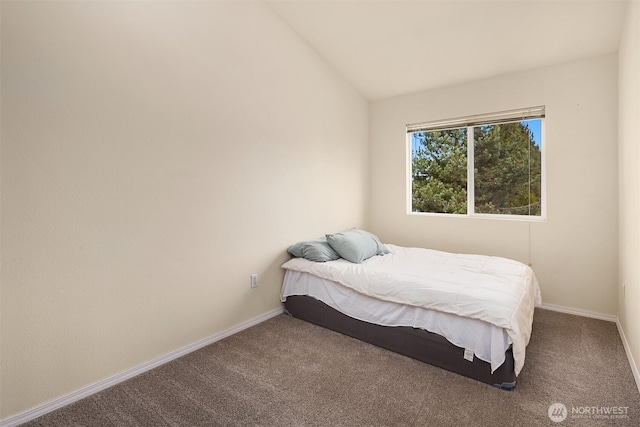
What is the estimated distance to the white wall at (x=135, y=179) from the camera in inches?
64.2

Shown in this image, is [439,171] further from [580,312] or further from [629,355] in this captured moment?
[629,355]

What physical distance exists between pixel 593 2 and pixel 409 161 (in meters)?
2.16

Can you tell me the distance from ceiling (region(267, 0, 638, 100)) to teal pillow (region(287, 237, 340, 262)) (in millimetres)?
2068

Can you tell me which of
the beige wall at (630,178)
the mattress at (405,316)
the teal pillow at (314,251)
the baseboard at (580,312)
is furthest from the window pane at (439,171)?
the mattress at (405,316)

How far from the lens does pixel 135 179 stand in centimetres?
204

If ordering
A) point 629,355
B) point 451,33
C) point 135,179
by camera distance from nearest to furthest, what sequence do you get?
point 135,179, point 629,355, point 451,33

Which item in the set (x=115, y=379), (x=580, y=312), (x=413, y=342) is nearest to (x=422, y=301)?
(x=413, y=342)

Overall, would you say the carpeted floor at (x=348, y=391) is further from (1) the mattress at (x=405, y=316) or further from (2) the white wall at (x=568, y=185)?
(2) the white wall at (x=568, y=185)

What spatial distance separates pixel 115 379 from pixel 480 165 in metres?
3.84

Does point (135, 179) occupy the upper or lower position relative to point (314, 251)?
upper

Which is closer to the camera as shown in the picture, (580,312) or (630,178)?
(630,178)

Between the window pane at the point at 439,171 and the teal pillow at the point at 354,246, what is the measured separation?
44.4 inches

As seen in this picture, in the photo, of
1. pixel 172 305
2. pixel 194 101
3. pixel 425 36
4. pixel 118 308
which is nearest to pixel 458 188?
pixel 425 36

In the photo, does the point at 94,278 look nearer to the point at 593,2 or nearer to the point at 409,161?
the point at 409,161
